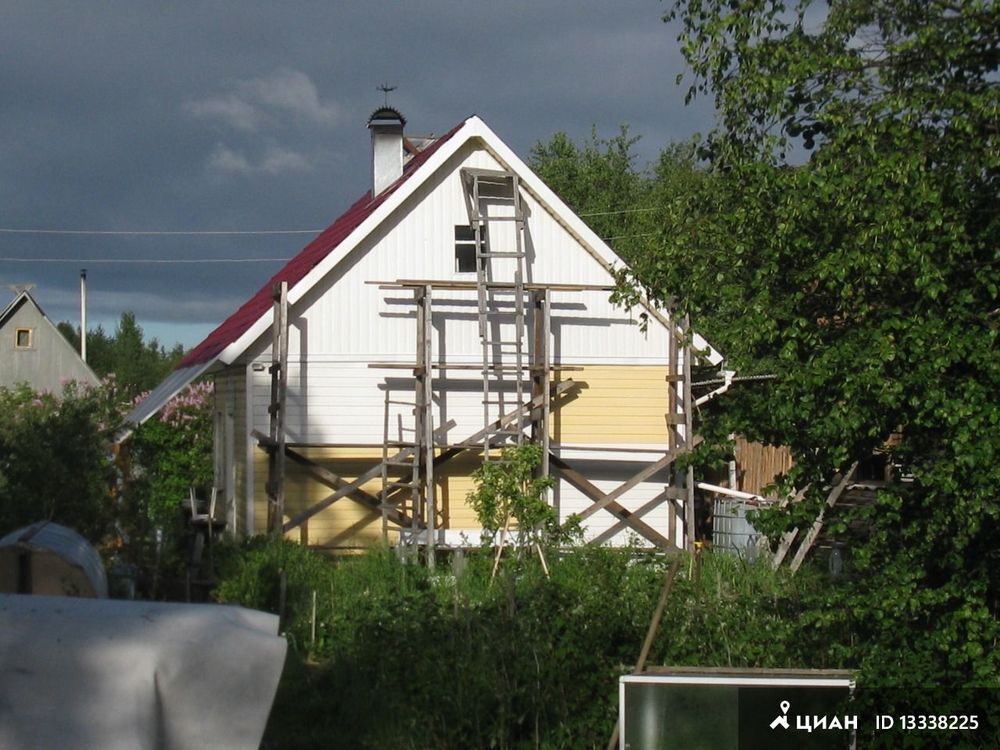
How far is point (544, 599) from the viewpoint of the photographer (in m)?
9.12

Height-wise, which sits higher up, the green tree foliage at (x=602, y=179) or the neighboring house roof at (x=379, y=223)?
the green tree foliage at (x=602, y=179)

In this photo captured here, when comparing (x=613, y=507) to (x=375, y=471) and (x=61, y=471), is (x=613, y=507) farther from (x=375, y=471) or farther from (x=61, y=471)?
(x=61, y=471)

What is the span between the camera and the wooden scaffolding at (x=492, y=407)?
17.3 meters

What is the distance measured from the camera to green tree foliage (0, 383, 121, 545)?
42.0 ft

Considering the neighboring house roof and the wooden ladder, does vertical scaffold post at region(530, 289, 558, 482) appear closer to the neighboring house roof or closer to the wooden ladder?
the wooden ladder

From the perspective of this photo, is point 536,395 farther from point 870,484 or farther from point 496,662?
point 496,662

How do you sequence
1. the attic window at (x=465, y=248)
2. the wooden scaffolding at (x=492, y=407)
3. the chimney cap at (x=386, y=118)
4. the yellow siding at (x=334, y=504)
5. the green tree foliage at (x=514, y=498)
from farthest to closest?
the chimney cap at (x=386, y=118)
the attic window at (x=465, y=248)
the yellow siding at (x=334, y=504)
the wooden scaffolding at (x=492, y=407)
the green tree foliage at (x=514, y=498)

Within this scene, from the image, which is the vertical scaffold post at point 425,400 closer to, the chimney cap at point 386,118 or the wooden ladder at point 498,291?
the wooden ladder at point 498,291

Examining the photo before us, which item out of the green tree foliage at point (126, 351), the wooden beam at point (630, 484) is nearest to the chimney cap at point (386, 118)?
the wooden beam at point (630, 484)

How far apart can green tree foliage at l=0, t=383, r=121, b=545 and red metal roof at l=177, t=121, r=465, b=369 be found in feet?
14.9

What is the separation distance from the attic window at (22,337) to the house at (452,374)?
35.6 meters

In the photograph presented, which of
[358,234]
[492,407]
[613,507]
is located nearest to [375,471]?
[492,407]

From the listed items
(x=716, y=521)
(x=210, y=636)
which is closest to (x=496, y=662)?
(x=210, y=636)

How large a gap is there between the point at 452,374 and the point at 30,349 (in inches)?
1486
